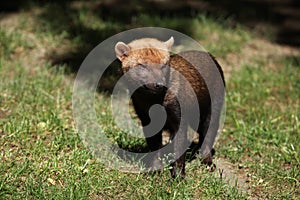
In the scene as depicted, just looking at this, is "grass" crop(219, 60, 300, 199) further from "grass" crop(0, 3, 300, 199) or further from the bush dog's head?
the bush dog's head

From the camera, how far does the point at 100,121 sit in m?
6.73

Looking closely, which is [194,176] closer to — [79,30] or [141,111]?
[141,111]

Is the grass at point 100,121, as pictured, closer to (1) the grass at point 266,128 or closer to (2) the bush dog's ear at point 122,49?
(1) the grass at point 266,128

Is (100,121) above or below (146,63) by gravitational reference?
below

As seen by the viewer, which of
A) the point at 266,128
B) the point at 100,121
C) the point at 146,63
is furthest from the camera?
the point at 266,128

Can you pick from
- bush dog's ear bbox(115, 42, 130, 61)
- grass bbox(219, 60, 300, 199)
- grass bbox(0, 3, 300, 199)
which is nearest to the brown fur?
bush dog's ear bbox(115, 42, 130, 61)

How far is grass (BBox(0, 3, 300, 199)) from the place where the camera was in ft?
17.6

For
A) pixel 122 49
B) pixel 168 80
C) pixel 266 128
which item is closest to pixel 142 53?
pixel 122 49

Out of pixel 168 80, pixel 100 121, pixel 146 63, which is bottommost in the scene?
pixel 100 121

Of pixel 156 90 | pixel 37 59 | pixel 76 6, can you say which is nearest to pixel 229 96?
pixel 156 90

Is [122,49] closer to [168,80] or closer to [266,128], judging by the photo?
[168,80]

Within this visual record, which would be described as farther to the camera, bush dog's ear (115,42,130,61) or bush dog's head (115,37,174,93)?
bush dog's ear (115,42,130,61)

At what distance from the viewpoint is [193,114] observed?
5957mm

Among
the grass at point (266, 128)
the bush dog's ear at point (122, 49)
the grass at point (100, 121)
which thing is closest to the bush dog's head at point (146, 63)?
the bush dog's ear at point (122, 49)
